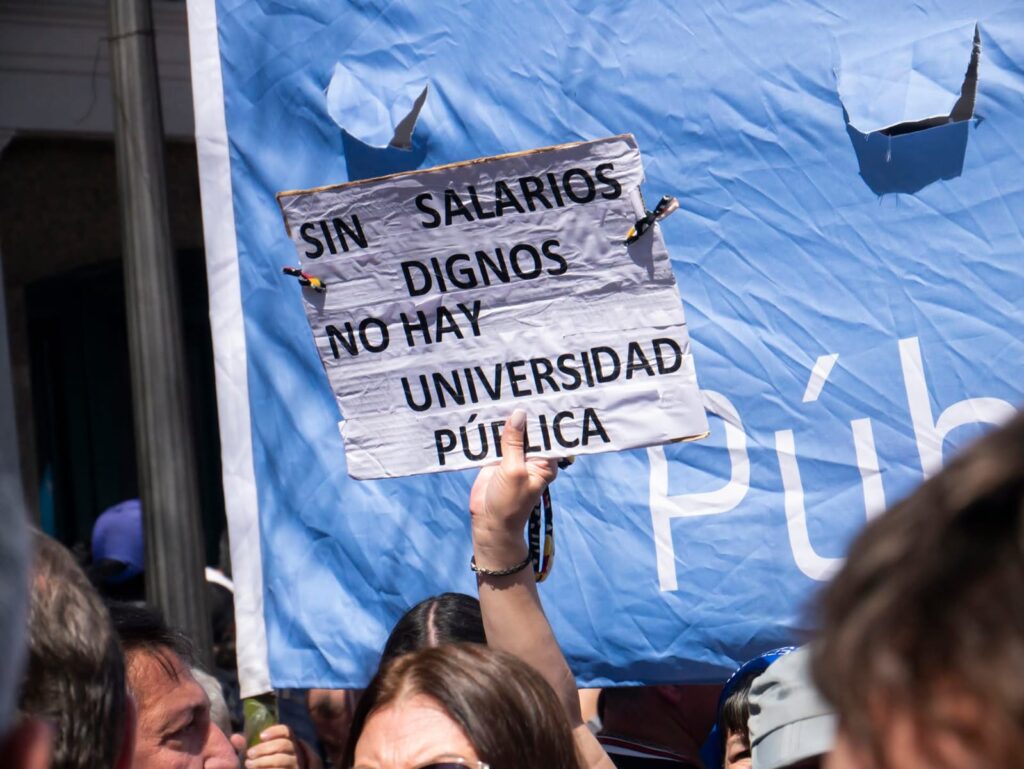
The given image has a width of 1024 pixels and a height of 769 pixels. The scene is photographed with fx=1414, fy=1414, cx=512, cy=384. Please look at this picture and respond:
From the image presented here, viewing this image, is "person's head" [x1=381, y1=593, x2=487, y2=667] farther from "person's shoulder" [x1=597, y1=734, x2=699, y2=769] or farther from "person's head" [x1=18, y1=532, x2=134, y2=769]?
"person's head" [x1=18, y1=532, x2=134, y2=769]

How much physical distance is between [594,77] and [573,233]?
469 millimetres

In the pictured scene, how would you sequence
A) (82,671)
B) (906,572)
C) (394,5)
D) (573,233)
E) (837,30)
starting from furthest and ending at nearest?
(394,5)
(837,30)
(573,233)
(82,671)
(906,572)

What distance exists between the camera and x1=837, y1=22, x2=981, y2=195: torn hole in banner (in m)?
2.48

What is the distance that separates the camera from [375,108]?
2863 mm

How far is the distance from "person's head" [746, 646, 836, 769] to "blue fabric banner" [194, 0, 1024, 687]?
2.56 feet

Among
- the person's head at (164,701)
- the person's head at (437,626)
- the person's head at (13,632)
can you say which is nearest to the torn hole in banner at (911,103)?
the person's head at (437,626)

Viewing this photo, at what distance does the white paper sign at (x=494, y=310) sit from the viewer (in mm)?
2363

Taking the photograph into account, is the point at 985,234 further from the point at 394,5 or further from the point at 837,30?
the point at 394,5

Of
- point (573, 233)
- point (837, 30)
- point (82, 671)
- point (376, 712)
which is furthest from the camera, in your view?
point (837, 30)

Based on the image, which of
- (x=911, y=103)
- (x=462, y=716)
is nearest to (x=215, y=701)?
(x=462, y=716)

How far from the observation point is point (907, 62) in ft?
8.23

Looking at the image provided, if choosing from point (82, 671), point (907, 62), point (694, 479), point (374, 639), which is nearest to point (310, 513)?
point (374, 639)

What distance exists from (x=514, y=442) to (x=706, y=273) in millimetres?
575

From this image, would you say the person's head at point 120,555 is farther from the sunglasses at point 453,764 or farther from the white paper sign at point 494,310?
the sunglasses at point 453,764
